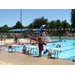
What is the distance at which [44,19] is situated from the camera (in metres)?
59.3
